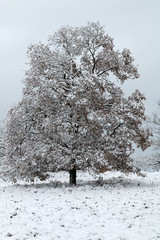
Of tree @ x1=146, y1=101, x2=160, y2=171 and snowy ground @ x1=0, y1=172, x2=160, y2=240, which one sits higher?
tree @ x1=146, y1=101, x2=160, y2=171

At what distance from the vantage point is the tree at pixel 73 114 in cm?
1683

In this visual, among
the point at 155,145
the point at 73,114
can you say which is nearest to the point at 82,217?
the point at 73,114

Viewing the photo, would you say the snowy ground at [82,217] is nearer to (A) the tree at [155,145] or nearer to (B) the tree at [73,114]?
(B) the tree at [73,114]

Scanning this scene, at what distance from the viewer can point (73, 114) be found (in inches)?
688

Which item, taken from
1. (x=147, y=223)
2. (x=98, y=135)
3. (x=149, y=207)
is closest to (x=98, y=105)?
(x=98, y=135)

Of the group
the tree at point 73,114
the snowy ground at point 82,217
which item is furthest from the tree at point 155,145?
the snowy ground at point 82,217

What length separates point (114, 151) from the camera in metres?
17.1

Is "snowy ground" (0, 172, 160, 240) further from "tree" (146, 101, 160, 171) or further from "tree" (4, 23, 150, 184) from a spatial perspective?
"tree" (146, 101, 160, 171)

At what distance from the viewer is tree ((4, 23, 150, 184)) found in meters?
16.8

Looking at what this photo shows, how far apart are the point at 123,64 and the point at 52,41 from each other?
17.6 ft

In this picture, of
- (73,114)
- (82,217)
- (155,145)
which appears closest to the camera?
(82,217)

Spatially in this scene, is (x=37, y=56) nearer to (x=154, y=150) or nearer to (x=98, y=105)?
(x=98, y=105)

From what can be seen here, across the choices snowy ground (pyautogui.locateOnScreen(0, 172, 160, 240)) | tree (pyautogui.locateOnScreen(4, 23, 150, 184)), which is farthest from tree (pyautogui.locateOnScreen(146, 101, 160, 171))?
snowy ground (pyautogui.locateOnScreen(0, 172, 160, 240))

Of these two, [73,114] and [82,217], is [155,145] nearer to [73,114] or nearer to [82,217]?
[73,114]
